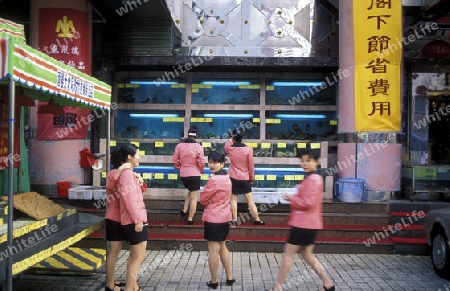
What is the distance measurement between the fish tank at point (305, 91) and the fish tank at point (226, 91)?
0.40 m

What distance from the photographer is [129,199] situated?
569 centimetres

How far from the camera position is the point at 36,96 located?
7035mm

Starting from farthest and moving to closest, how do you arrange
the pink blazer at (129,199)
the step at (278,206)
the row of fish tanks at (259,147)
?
the row of fish tanks at (259,147) → the step at (278,206) → the pink blazer at (129,199)

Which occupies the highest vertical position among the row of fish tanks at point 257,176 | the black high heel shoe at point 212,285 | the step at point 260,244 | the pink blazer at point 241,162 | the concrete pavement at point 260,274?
the pink blazer at point 241,162

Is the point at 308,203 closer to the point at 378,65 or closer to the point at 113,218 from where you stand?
the point at 113,218

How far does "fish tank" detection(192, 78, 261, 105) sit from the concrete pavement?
550 cm

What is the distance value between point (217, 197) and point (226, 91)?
733 cm

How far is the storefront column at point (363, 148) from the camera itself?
1054 cm

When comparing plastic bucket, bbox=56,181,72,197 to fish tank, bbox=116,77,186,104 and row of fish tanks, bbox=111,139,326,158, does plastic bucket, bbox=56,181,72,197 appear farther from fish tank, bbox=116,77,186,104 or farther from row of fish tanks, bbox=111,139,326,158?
fish tank, bbox=116,77,186,104

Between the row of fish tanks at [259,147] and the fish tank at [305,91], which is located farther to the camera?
the fish tank at [305,91]

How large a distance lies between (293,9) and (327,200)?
5.40 m

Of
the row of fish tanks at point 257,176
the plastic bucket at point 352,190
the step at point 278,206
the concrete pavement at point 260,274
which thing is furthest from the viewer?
the row of fish tanks at point 257,176

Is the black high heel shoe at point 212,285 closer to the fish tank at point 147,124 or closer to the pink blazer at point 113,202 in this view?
the pink blazer at point 113,202

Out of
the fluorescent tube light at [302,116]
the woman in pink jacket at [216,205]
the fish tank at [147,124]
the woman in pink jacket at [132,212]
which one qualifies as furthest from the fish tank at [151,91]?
the woman in pink jacket at [132,212]
